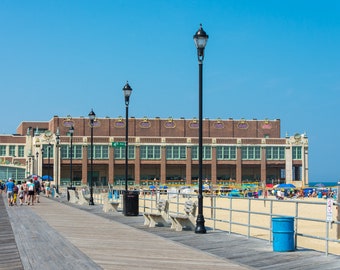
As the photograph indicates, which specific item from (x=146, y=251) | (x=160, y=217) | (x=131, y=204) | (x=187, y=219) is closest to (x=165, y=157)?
(x=131, y=204)

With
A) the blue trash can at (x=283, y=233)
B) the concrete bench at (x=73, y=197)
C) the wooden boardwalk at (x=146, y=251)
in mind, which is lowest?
the concrete bench at (x=73, y=197)

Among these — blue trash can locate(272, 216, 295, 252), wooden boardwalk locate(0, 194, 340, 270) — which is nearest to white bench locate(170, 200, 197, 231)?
wooden boardwalk locate(0, 194, 340, 270)

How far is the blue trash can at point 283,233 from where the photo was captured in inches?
574

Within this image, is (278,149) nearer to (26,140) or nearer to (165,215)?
(26,140)

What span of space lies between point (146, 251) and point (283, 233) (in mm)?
3150

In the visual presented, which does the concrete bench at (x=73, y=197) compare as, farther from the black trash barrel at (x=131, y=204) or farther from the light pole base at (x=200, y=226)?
the light pole base at (x=200, y=226)

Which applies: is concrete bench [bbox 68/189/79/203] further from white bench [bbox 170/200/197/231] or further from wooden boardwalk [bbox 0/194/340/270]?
white bench [bbox 170/200/197/231]

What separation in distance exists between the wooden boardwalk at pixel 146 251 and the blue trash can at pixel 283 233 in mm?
266

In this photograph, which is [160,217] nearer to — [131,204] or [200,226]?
[200,226]

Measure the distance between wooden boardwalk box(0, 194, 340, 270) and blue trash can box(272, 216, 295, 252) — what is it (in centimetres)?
27

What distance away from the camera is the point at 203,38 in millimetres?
19344

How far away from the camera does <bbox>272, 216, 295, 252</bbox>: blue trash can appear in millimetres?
14570

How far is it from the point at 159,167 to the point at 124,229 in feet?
281

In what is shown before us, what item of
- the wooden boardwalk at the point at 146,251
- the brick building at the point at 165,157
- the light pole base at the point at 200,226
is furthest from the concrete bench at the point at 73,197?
the brick building at the point at 165,157
